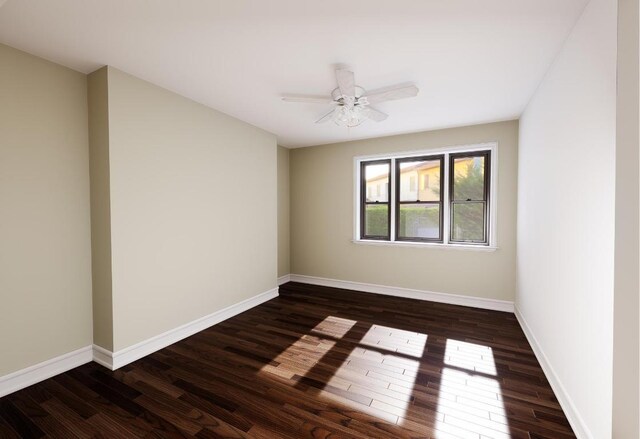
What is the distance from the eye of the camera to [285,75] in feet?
8.26

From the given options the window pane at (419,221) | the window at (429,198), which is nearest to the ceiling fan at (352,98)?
the window at (429,198)

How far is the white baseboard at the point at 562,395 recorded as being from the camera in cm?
164

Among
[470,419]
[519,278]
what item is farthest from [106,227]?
[519,278]

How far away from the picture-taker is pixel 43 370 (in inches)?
88.8

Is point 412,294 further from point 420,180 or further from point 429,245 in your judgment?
point 420,180

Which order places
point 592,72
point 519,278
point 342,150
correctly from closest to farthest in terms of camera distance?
point 592,72 < point 519,278 < point 342,150

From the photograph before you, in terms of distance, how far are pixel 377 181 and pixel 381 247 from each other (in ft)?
3.59

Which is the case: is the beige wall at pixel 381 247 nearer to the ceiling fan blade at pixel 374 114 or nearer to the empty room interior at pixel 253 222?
the empty room interior at pixel 253 222

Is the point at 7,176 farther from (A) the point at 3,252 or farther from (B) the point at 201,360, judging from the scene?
(B) the point at 201,360

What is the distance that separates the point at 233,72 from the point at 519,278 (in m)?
3.87

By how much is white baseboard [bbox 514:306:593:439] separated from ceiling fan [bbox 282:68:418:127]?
8.03ft

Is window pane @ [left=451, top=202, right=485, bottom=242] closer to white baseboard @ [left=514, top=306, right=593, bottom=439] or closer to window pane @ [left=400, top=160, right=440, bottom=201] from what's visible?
window pane @ [left=400, top=160, right=440, bottom=201]

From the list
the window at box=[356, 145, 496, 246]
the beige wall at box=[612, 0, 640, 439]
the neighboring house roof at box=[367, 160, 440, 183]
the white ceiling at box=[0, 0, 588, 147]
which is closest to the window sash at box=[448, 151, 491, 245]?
the window at box=[356, 145, 496, 246]

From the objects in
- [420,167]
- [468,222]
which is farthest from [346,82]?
[468,222]
